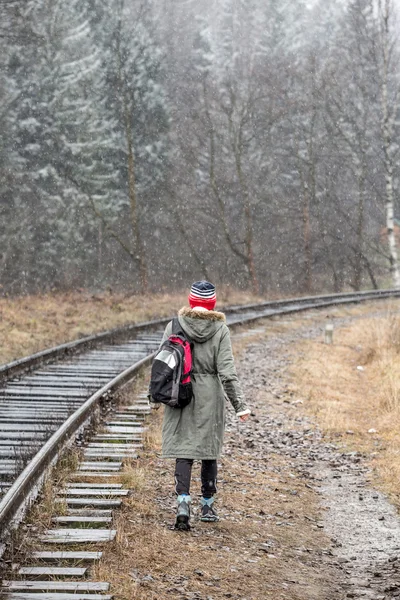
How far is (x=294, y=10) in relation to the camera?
63281 millimetres

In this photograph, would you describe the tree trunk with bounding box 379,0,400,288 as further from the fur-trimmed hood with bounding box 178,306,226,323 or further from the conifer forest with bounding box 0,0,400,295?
the fur-trimmed hood with bounding box 178,306,226,323

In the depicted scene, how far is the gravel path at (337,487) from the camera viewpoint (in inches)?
239

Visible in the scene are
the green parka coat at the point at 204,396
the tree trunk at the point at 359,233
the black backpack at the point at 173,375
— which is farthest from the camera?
the tree trunk at the point at 359,233

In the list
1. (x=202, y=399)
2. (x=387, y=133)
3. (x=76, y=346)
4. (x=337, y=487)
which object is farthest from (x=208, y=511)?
(x=387, y=133)

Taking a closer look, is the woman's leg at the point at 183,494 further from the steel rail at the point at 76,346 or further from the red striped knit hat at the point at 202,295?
the steel rail at the point at 76,346

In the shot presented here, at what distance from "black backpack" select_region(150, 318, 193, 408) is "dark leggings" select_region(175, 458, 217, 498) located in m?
0.48

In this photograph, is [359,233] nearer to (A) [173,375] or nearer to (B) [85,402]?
(B) [85,402]

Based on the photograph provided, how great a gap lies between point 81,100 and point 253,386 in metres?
23.5

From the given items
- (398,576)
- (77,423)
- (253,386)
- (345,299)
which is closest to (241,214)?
(345,299)

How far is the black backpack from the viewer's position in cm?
620

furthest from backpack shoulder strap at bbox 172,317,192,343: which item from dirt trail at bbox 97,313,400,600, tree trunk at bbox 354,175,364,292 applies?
tree trunk at bbox 354,175,364,292

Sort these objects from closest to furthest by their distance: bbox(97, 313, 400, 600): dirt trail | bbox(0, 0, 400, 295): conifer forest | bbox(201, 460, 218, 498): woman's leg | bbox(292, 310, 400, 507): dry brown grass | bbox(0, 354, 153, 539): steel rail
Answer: bbox(97, 313, 400, 600): dirt trail
bbox(0, 354, 153, 539): steel rail
bbox(201, 460, 218, 498): woman's leg
bbox(292, 310, 400, 507): dry brown grass
bbox(0, 0, 400, 295): conifer forest

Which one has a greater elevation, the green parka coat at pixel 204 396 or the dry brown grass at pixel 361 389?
the green parka coat at pixel 204 396

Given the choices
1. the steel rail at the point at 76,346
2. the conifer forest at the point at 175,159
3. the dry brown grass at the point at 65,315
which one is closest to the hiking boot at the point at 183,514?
the steel rail at the point at 76,346
